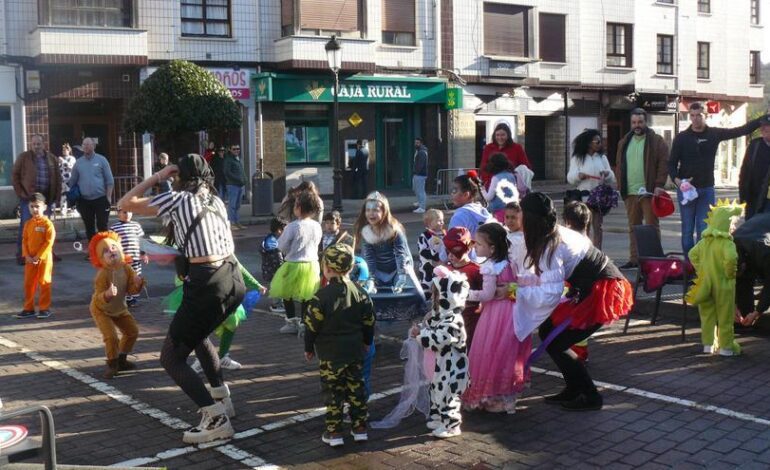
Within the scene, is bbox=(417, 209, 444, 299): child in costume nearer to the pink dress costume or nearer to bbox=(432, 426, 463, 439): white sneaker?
the pink dress costume

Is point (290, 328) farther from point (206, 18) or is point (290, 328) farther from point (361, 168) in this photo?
point (361, 168)

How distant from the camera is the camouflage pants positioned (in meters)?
5.93

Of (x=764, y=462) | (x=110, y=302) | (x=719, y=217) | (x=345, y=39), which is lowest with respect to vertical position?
(x=764, y=462)

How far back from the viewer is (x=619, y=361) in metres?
8.06

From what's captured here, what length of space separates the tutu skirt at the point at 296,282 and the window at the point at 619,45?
29.2 m

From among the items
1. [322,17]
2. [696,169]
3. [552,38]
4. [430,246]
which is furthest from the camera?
[552,38]

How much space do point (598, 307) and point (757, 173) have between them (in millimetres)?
4209

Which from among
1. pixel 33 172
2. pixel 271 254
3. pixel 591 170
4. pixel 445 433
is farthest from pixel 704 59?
pixel 445 433

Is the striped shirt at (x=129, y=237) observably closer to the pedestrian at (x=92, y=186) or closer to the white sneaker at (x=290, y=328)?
the white sneaker at (x=290, y=328)

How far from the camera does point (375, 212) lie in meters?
8.12

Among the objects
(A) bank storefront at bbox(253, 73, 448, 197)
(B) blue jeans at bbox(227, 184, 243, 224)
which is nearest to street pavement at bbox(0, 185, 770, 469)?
(B) blue jeans at bbox(227, 184, 243, 224)

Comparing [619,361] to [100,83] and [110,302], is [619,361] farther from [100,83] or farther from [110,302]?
[100,83]

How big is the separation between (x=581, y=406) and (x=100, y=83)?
20.3 metres

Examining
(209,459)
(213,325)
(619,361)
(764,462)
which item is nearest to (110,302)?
(213,325)
